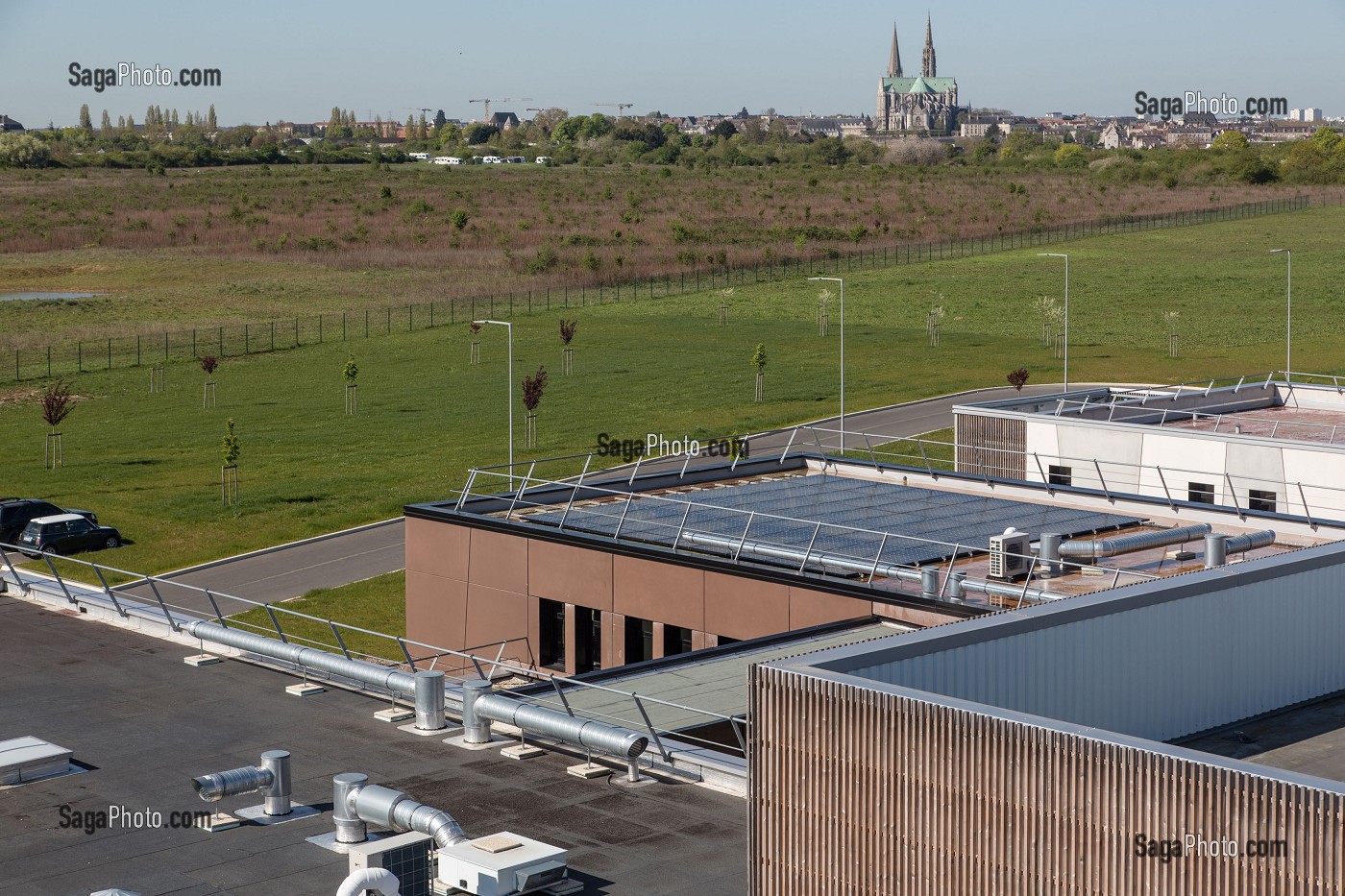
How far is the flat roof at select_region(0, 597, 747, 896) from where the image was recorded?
19.2 m

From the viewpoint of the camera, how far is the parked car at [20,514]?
193 feet

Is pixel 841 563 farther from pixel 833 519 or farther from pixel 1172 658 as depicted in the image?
pixel 1172 658

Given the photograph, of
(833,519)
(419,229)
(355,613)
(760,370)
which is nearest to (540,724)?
(833,519)

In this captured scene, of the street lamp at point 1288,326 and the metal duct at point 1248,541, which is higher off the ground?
the street lamp at point 1288,326

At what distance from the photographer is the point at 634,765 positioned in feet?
72.8

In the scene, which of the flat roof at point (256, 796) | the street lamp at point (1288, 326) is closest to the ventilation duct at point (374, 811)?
the flat roof at point (256, 796)

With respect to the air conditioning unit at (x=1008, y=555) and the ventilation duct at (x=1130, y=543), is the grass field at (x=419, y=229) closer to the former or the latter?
the air conditioning unit at (x=1008, y=555)

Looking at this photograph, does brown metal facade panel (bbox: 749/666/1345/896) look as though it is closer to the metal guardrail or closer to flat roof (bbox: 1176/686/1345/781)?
the metal guardrail

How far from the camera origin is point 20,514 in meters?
59.4

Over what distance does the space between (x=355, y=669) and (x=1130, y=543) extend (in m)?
17.2

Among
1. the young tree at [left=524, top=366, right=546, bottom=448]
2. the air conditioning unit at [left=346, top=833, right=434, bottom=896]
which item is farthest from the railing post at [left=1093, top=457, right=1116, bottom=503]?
the young tree at [left=524, top=366, right=546, bottom=448]

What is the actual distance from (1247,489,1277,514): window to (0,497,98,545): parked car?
39.0m

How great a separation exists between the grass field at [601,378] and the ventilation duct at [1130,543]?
112 feet

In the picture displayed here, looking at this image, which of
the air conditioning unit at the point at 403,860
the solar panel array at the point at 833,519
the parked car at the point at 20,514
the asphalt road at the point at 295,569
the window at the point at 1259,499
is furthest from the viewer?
Result: the parked car at the point at 20,514
